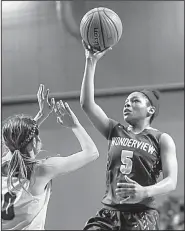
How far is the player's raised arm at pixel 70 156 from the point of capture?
1151 mm

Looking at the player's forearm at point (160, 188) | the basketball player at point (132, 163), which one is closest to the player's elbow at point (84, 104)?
the basketball player at point (132, 163)

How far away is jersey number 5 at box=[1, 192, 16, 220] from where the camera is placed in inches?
47.9

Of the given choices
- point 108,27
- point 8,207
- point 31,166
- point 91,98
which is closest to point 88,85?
point 91,98


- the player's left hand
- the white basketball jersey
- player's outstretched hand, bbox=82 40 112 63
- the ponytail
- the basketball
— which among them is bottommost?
the white basketball jersey

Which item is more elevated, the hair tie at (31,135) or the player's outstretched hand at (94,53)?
the player's outstretched hand at (94,53)

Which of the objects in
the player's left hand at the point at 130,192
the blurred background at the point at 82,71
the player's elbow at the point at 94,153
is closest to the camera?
the player's left hand at the point at 130,192

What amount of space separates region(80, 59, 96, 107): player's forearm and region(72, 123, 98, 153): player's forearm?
62 mm

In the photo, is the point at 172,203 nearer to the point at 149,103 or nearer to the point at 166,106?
the point at 166,106

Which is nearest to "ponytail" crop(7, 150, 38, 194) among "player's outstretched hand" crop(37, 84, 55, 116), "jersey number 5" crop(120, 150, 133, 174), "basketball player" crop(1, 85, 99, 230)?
"basketball player" crop(1, 85, 99, 230)

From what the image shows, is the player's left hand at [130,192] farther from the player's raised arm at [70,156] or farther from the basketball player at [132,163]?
the player's raised arm at [70,156]

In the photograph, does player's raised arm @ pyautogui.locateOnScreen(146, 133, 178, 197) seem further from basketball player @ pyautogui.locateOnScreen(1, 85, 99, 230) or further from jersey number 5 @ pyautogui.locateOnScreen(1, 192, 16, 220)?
jersey number 5 @ pyautogui.locateOnScreen(1, 192, 16, 220)

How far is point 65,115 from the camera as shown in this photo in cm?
118

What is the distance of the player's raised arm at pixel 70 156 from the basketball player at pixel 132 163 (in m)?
0.05

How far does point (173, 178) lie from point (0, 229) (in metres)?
0.43
